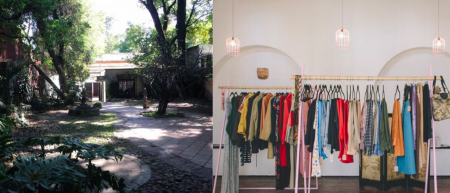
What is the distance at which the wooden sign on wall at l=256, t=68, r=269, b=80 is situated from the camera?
5035mm

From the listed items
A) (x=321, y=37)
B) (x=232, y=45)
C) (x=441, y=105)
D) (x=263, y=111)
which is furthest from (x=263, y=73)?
(x=441, y=105)

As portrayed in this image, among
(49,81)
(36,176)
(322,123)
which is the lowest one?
(36,176)

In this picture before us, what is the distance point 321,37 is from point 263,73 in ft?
2.94

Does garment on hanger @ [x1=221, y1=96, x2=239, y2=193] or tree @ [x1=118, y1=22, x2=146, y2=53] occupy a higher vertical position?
tree @ [x1=118, y1=22, x2=146, y2=53]

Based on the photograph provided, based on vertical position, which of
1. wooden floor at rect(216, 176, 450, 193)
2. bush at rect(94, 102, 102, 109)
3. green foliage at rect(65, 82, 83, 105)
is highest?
green foliage at rect(65, 82, 83, 105)

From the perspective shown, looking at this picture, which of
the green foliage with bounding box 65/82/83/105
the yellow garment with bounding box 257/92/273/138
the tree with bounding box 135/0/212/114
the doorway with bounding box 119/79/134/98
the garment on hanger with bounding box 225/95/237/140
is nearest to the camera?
the yellow garment with bounding box 257/92/273/138

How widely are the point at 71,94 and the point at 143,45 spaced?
38.3 inches

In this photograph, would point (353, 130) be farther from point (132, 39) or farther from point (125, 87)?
point (132, 39)

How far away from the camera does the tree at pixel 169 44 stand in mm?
4453

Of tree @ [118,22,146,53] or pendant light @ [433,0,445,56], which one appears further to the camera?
pendant light @ [433,0,445,56]

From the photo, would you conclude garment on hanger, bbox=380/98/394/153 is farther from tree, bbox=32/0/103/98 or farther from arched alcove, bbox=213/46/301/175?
tree, bbox=32/0/103/98

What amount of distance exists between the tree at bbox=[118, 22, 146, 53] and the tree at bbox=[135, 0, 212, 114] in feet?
0.34

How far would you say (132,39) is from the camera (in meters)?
4.43

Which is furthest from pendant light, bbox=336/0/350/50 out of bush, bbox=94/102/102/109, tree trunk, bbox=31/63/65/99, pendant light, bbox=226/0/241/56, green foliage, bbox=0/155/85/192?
green foliage, bbox=0/155/85/192
